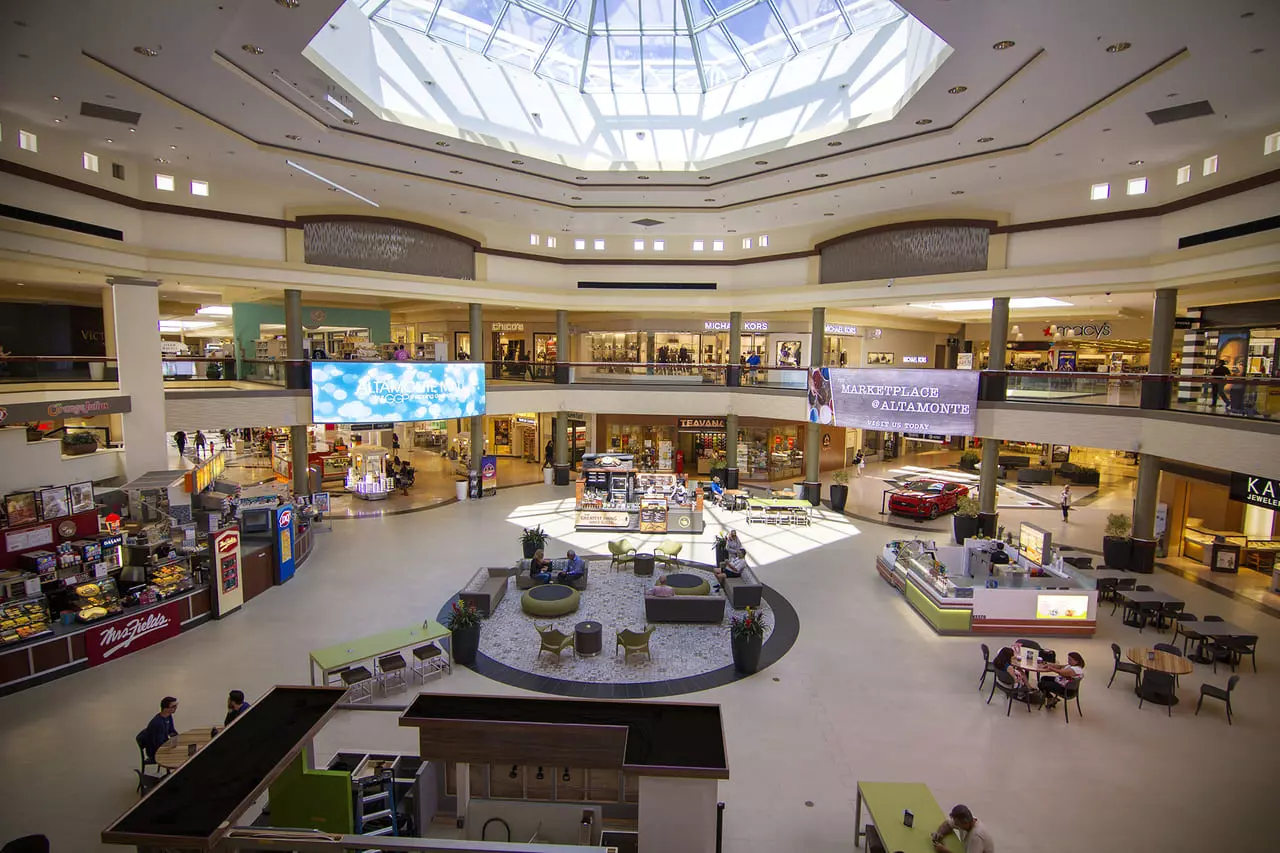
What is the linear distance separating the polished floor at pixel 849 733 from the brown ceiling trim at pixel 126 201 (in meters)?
9.97

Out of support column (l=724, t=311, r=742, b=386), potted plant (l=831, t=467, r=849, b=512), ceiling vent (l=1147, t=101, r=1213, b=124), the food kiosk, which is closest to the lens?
ceiling vent (l=1147, t=101, r=1213, b=124)

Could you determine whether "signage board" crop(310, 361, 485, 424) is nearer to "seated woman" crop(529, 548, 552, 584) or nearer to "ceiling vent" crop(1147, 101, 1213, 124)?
"seated woman" crop(529, 548, 552, 584)

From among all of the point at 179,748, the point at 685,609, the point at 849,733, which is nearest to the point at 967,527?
the point at 685,609

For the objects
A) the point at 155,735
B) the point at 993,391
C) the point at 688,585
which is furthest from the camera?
the point at 993,391

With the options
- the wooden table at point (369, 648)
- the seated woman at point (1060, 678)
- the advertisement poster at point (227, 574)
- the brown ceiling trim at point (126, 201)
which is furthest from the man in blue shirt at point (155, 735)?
the seated woman at point (1060, 678)

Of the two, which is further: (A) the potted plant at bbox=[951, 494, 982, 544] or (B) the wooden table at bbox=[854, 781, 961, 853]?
(A) the potted plant at bbox=[951, 494, 982, 544]

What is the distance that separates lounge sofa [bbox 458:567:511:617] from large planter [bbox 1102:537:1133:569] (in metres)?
15.7

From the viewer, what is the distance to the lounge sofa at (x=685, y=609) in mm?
12969

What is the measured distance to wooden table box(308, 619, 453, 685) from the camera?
32.9ft

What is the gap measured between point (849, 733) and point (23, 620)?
13.2 metres

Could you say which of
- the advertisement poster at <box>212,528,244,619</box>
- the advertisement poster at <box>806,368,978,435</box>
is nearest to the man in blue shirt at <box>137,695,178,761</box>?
the advertisement poster at <box>212,528,244,619</box>

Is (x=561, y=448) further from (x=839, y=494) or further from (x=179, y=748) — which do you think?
(x=179, y=748)

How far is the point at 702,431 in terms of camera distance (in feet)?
88.8

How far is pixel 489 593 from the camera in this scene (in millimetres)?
13391
